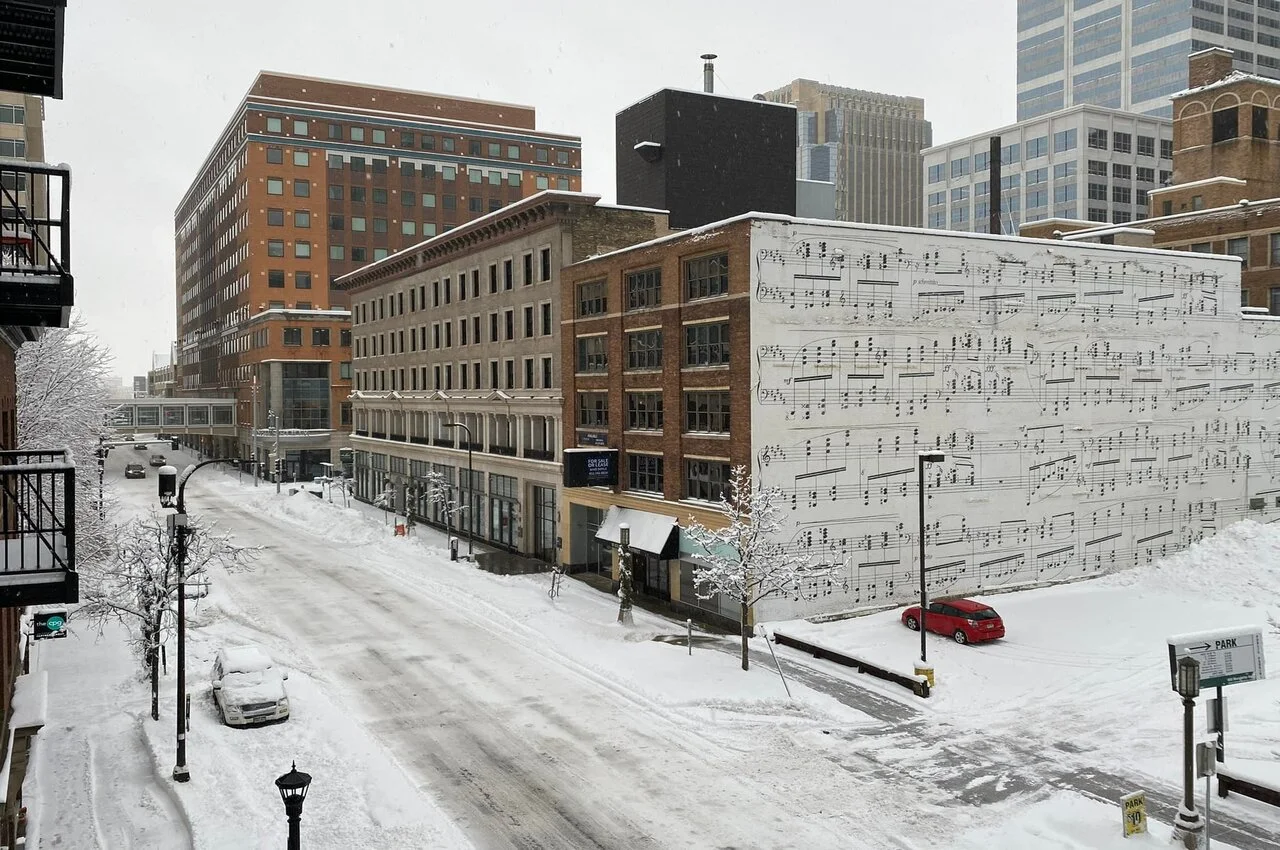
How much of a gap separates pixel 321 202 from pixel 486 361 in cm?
6059

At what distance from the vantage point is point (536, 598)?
140 ft

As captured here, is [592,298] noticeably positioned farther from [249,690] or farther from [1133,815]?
[1133,815]

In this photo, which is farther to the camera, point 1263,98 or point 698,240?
point 1263,98

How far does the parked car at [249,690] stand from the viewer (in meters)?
25.5

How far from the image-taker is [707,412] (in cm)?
3900

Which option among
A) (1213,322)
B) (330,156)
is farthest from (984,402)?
(330,156)

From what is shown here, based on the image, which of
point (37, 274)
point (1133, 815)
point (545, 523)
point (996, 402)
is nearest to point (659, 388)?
point (545, 523)

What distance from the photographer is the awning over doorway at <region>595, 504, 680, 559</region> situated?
4038 centimetres

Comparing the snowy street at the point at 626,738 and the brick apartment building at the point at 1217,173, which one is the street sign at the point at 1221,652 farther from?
the brick apartment building at the point at 1217,173

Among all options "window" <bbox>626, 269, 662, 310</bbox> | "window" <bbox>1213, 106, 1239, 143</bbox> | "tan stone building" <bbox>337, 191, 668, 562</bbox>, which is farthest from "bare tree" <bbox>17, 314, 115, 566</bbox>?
"window" <bbox>1213, 106, 1239, 143</bbox>

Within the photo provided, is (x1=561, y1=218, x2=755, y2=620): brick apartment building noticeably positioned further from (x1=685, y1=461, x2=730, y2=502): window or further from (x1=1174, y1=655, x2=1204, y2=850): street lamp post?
(x1=1174, y1=655, x2=1204, y2=850): street lamp post

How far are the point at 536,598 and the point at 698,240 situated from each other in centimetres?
1669

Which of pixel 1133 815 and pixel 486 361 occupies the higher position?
pixel 486 361

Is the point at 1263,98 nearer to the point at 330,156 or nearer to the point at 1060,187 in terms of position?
the point at 1060,187
